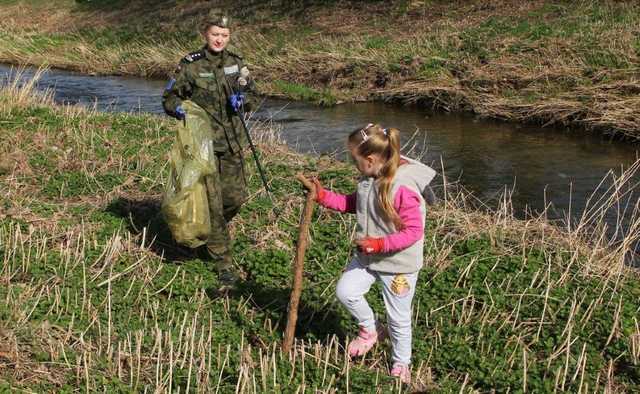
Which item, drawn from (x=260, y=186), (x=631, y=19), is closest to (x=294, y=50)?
(x=631, y=19)

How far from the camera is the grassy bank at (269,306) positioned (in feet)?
14.7

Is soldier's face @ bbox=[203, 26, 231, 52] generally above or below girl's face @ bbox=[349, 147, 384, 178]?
above

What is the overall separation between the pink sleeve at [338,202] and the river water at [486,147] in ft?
11.8

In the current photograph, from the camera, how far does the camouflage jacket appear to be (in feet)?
19.3

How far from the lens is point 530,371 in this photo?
4.68m

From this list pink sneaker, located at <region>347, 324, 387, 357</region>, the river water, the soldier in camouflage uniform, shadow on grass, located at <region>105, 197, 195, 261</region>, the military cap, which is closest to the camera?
pink sneaker, located at <region>347, 324, 387, 357</region>

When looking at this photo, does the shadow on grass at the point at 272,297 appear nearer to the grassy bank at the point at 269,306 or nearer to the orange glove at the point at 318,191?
the grassy bank at the point at 269,306

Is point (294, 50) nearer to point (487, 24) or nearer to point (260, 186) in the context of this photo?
point (487, 24)

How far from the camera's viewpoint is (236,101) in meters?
5.80

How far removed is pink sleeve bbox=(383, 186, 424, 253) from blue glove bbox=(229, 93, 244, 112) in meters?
2.03

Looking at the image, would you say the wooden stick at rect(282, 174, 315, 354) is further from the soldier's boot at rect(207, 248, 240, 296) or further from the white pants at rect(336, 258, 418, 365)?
the soldier's boot at rect(207, 248, 240, 296)

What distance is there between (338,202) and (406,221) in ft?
1.66

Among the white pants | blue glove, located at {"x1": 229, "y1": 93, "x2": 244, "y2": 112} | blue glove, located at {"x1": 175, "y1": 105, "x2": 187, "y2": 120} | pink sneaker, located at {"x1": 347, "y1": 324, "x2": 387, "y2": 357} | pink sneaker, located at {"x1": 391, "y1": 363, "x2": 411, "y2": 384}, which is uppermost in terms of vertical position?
blue glove, located at {"x1": 229, "y1": 93, "x2": 244, "y2": 112}

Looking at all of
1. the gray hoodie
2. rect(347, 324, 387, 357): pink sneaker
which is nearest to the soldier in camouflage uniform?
rect(347, 324, 387, 357): pink sneaker
